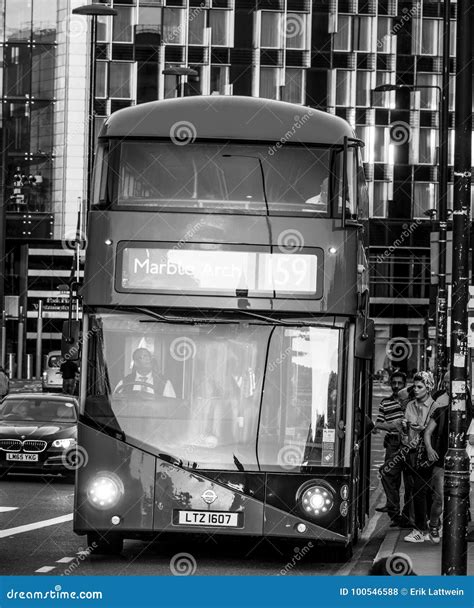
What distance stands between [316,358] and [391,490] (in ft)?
17.3

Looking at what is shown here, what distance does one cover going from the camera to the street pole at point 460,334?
36.6 feet

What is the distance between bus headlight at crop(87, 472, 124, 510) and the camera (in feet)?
43.6

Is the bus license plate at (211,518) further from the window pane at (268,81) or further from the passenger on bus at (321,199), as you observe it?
the window pane at (268,81)

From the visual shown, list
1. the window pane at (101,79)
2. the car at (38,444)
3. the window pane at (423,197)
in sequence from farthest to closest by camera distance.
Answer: the window pane at (423,197), the window pane at (101,79), the car at (38,444)

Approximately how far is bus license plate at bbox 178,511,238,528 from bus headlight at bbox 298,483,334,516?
0.60 m

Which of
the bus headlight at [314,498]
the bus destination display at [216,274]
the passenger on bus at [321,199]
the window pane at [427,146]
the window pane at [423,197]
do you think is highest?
the window pane at [427,146]

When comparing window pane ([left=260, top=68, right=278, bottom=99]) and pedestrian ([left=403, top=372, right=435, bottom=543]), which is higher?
window pane ([left=260, top=68, right=278, bottom=99])

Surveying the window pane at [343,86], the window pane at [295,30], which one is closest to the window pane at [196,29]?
the window pane at [295,30]

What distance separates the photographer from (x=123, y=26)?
80438 mm

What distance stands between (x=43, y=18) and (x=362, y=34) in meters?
16.7

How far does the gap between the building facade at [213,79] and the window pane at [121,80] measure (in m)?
0.07

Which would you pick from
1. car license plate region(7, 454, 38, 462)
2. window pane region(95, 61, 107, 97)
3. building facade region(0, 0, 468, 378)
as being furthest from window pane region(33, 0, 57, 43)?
car license plate region(7, 454, 38, 462)

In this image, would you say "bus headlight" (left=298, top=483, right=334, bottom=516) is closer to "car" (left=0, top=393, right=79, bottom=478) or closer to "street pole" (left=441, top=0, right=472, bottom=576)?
"street pole" (left=441, top=0, right=472, bottom=576)

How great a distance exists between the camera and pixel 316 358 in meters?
13.2
